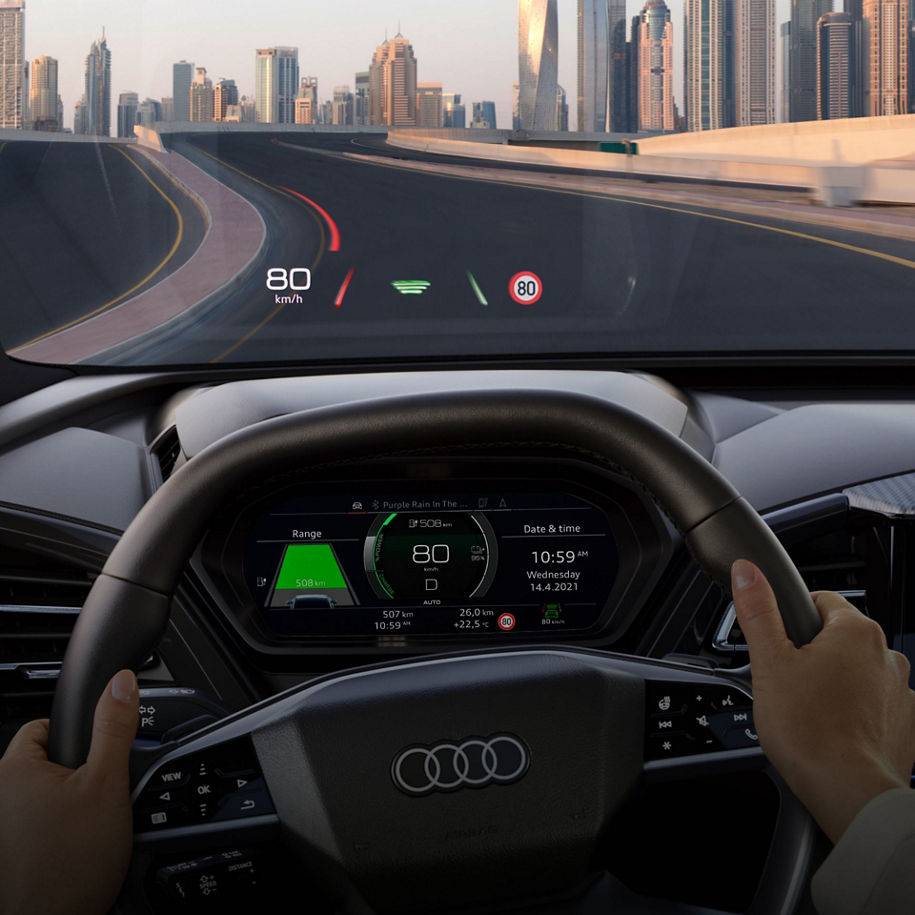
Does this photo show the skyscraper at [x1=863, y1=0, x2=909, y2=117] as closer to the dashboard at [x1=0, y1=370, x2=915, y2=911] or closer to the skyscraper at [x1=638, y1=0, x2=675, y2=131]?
the skyscraper at [x1=638, y1=0, x2=675, y2=131]

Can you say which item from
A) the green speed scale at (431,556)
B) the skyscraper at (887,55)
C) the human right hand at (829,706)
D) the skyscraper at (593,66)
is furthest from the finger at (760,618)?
the skyscraper at (887,55)

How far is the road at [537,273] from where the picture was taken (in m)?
2.93

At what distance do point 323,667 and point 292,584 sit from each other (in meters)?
0.17

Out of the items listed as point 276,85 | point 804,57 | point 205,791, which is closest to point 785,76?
point 804,57

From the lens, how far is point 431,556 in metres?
1.99

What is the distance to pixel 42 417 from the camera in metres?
2.42

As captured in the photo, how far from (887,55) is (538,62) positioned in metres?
0.96

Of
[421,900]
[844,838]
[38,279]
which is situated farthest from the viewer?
[38,279]

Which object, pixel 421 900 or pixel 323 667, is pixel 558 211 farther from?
pixel 421 900

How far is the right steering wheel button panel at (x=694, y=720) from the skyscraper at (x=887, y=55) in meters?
2.05

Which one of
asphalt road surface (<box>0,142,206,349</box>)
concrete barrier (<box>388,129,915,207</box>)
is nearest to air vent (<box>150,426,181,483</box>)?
asphalt road surface (<box>0,142,206,349</box>)

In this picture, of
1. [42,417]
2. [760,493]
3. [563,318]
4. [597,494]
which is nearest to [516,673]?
[597,494]

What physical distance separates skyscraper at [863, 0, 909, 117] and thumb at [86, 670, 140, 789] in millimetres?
2647

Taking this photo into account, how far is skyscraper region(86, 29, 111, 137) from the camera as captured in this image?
2652 millimetres
